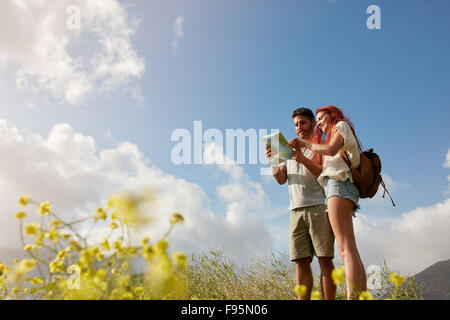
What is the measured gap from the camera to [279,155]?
10.7 feet

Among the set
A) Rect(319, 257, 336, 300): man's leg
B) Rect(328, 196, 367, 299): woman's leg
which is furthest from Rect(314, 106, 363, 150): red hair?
Rect(319, 257, 336, 300): man's leg

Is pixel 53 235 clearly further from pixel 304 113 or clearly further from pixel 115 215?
pixel 304 113

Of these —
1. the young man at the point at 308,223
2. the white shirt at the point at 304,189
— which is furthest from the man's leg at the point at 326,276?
the white shirt at the point at 304,189

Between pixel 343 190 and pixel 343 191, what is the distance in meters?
0.01

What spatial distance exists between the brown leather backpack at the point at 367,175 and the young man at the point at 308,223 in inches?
14.6

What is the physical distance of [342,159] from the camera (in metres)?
2.98

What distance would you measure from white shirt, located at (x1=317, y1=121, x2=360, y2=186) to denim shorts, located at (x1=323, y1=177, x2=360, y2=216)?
4 centimetres

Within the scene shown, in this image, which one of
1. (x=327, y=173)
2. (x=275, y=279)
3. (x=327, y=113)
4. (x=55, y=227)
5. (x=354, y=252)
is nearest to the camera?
(x=55, y=227)

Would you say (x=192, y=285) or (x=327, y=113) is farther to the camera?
→ (x=192, y=285)

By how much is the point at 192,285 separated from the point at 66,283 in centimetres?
283

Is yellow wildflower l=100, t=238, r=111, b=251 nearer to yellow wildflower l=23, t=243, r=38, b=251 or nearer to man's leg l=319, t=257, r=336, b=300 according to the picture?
yellow wildflower l=23, t=243, r=38, b=251

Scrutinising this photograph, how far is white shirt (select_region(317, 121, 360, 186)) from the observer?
2896mm
